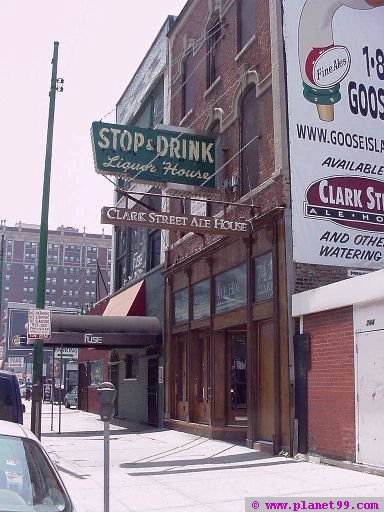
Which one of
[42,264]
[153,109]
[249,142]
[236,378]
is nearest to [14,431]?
[42,264]

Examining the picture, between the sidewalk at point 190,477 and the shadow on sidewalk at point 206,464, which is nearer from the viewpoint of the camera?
the sidewalk at point 190,477

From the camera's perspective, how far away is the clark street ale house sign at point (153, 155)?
1652 centimetres

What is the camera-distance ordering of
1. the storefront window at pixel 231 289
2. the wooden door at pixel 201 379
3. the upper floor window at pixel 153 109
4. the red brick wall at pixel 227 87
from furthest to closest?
the upper floor window at pixel 153 109, the wooden door at pixel 201 379, the storefront window at pixel 231 289, the red brick wall at pixel 227 87

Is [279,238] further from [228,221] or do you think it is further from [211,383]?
[211,383]

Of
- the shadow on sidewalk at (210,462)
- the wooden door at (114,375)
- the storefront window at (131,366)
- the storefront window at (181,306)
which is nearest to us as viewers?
the shadow on sidewalk at (210,462)

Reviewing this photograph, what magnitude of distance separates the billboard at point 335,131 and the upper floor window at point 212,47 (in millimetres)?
4170

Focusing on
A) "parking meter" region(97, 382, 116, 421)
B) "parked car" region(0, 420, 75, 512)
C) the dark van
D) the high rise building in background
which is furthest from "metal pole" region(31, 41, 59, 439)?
the high rise building in background

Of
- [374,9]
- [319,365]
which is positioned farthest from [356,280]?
[374,9]

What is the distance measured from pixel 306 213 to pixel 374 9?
5.77m

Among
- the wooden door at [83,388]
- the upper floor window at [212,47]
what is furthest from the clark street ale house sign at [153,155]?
the wooden door at [83,388]

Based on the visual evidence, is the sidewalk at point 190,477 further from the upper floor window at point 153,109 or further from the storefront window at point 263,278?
the upper floor window at point 153,109

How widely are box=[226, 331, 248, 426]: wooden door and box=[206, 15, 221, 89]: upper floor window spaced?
7.39 metres

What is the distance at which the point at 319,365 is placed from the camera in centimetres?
1242

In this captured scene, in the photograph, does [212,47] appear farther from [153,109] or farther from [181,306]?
[181,306]
